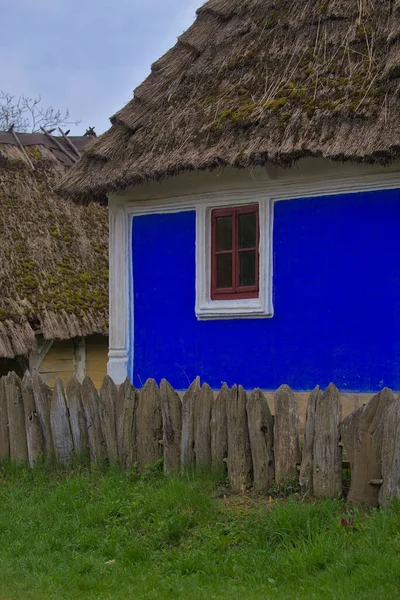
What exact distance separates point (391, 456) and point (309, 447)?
746 millimetres

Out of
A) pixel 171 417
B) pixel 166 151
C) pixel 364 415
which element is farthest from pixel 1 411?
pixel 364 415

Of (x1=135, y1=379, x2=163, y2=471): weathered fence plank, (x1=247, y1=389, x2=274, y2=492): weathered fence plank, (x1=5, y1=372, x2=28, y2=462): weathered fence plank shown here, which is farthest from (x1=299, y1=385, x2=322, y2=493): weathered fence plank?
(x1=5, y1=372, x2=28, y2=462): weathered fence plank

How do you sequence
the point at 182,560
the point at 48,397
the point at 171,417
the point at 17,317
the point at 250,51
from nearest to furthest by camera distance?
the point at 182,560
the point at 171,417
the point at 48,397
the point at 250,51
the point at 17,317

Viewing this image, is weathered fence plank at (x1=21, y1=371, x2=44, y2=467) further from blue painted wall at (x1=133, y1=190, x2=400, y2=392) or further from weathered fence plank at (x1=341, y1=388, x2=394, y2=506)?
weathered fence plank at (x1=341, y1=388, x2=394, y2=506)

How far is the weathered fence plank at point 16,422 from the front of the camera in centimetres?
886

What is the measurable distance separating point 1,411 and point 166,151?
3465 millimetres

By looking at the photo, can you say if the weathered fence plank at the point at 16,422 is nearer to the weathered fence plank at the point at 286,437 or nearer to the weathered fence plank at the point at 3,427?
the weathered fence plank at the point at 3,427

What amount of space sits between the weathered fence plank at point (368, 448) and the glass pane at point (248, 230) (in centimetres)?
395

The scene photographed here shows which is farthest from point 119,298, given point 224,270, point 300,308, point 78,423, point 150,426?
point 150,426

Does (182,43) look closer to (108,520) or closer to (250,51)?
(250,51)

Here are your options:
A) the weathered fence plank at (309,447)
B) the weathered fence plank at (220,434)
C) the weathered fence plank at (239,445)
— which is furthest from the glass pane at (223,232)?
the weathered fence plank at (309,447)

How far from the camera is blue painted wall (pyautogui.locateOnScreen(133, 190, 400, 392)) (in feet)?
28.8

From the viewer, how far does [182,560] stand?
5727mm

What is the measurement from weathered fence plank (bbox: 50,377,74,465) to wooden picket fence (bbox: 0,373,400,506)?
0.01 metres
